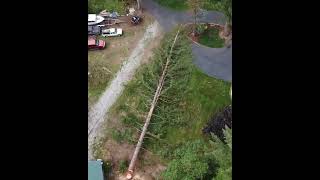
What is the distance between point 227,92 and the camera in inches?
860

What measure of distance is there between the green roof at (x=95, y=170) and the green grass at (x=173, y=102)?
6.15 feet

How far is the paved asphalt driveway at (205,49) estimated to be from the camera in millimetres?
22281

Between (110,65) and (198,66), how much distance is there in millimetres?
3368

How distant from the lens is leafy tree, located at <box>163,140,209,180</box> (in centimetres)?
1906

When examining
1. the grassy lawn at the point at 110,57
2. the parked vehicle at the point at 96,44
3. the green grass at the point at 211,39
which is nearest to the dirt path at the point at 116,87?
the grassy lawn at the point at 110,57

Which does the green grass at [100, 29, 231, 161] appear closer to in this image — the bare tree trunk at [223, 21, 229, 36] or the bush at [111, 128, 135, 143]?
the bush at [111, 128, 135, 143]

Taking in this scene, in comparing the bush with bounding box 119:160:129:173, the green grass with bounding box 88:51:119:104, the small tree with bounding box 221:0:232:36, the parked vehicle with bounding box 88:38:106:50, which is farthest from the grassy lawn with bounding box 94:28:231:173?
the small tree with bounding box 221:0:232:36

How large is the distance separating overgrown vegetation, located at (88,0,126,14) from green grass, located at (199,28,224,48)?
11.4ft

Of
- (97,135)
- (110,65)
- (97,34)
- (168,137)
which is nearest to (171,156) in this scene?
(168,137)

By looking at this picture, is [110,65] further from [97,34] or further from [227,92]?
[227,92]

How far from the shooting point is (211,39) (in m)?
23.3

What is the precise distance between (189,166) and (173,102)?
10.0 feet

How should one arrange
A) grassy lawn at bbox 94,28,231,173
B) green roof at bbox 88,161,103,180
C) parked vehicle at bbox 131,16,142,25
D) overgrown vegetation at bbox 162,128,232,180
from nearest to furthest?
1. overgrown vegetation at bbox 162,128,232,180
2. green roof at bbox 88,161,103,180
3. grassy lawn at bbox 94,28,231,173
4. parked vehicle at bbox 131,16,142,25

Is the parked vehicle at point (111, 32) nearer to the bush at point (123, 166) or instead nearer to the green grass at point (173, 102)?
the green grass at point (173, 102)
